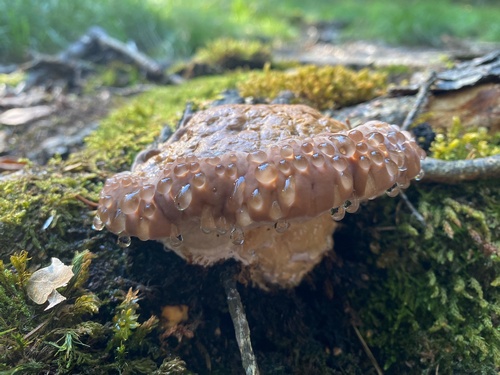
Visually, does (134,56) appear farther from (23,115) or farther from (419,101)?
(419,101)

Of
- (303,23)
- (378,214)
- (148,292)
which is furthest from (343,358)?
(303,23)

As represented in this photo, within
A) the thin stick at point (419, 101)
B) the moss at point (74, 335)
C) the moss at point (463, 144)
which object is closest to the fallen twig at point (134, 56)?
the thin stick at point (419, 101)

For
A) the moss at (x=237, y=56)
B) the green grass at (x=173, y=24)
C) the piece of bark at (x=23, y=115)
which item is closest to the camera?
the piece of bark at (x=23, y=115)

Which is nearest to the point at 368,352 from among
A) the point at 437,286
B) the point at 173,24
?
the point at 437,286

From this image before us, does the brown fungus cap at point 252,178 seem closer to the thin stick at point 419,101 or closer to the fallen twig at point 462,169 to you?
the fallen twig at point 462,169

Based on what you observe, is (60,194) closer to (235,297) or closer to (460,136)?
(235,297)

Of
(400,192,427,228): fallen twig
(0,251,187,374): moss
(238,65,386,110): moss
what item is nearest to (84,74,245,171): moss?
(238,65,386,110): moss
